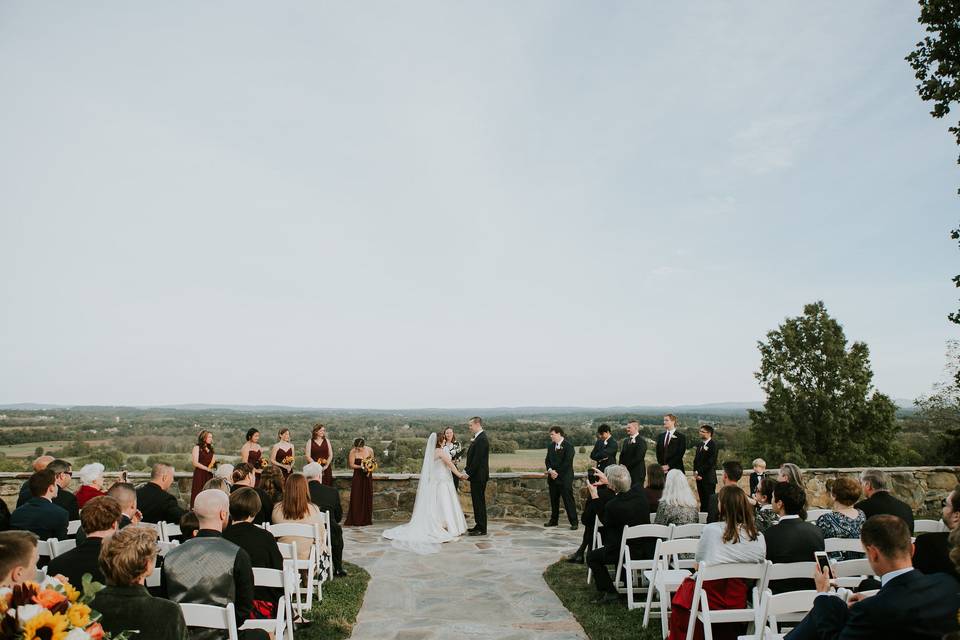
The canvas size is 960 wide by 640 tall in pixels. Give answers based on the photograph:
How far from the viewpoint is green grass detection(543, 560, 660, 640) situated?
5.02 m

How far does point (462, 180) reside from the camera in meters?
15.9

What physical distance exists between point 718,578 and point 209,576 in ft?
11.3

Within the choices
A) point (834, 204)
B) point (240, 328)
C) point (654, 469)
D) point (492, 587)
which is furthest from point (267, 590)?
point (240, 328)

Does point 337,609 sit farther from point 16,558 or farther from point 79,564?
point 16,558

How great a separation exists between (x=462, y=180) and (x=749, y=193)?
787 centimetres

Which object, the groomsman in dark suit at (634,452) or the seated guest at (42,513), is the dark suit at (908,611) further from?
the groomsman in dark suit at (634,452)

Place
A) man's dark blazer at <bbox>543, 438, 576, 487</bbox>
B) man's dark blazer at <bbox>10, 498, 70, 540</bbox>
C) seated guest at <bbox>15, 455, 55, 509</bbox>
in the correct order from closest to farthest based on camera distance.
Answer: man's dark blazer at <bbox>10, 498, 70, 540</bbox> < seated guest at <bbox>15, 455, 55, 509</bbox> < man's dark blazer at <bbox>543, 438, 576, 487</bbox>

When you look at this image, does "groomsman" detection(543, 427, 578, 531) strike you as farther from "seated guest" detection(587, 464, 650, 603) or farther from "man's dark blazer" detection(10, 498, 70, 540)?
"man's dark blazer" detection(10, 498, 70, 540)

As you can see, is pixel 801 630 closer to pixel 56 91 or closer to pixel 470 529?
pixel 470 529

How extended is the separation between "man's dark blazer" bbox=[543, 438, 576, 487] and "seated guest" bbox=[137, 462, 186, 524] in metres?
6.31

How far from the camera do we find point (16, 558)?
8.30ft

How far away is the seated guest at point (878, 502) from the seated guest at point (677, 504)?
1.49 m

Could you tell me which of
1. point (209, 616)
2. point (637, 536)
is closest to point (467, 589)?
point (637, 536)

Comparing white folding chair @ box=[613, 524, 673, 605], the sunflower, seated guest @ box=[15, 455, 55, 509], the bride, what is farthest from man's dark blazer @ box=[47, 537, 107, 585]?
the bride
